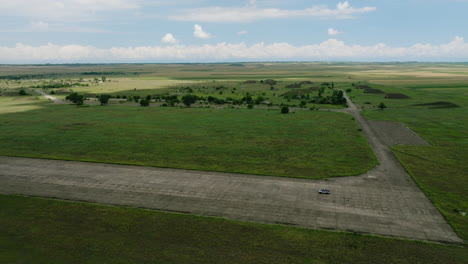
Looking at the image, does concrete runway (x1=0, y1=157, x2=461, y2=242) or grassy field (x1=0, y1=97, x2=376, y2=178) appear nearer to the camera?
concrete runway (x1=0, y1=157, x2=461, y2=242)

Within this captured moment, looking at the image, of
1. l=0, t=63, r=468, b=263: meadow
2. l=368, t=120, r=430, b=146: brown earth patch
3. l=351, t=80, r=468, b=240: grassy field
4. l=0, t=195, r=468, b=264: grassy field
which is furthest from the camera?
l=368, t=120, r=430, b=146: brown earth patch

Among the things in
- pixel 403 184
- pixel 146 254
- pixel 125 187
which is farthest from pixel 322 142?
pixel 146 254

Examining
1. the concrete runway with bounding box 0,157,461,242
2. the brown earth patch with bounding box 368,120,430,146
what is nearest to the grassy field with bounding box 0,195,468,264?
the concrete runway with bounding box 0,157,461,242

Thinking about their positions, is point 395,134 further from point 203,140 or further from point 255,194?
point 255,194

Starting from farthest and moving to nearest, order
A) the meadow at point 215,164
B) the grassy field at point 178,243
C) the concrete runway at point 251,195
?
the concrete runway at point 251,195 → the meadow at point 215,164 → the grassy field at point 178,243

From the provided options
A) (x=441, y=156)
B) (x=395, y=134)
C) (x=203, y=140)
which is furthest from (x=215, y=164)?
(x=395, y=134)

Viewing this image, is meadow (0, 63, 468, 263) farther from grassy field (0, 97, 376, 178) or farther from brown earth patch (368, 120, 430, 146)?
brown earth patch (368, 120, 430, 146)

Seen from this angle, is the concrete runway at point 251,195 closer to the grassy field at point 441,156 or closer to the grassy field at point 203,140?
the grassy field at point 441,156

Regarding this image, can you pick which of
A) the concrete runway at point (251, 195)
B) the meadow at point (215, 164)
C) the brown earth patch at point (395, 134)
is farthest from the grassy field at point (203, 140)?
the brown earth patch at point (395, 134)
